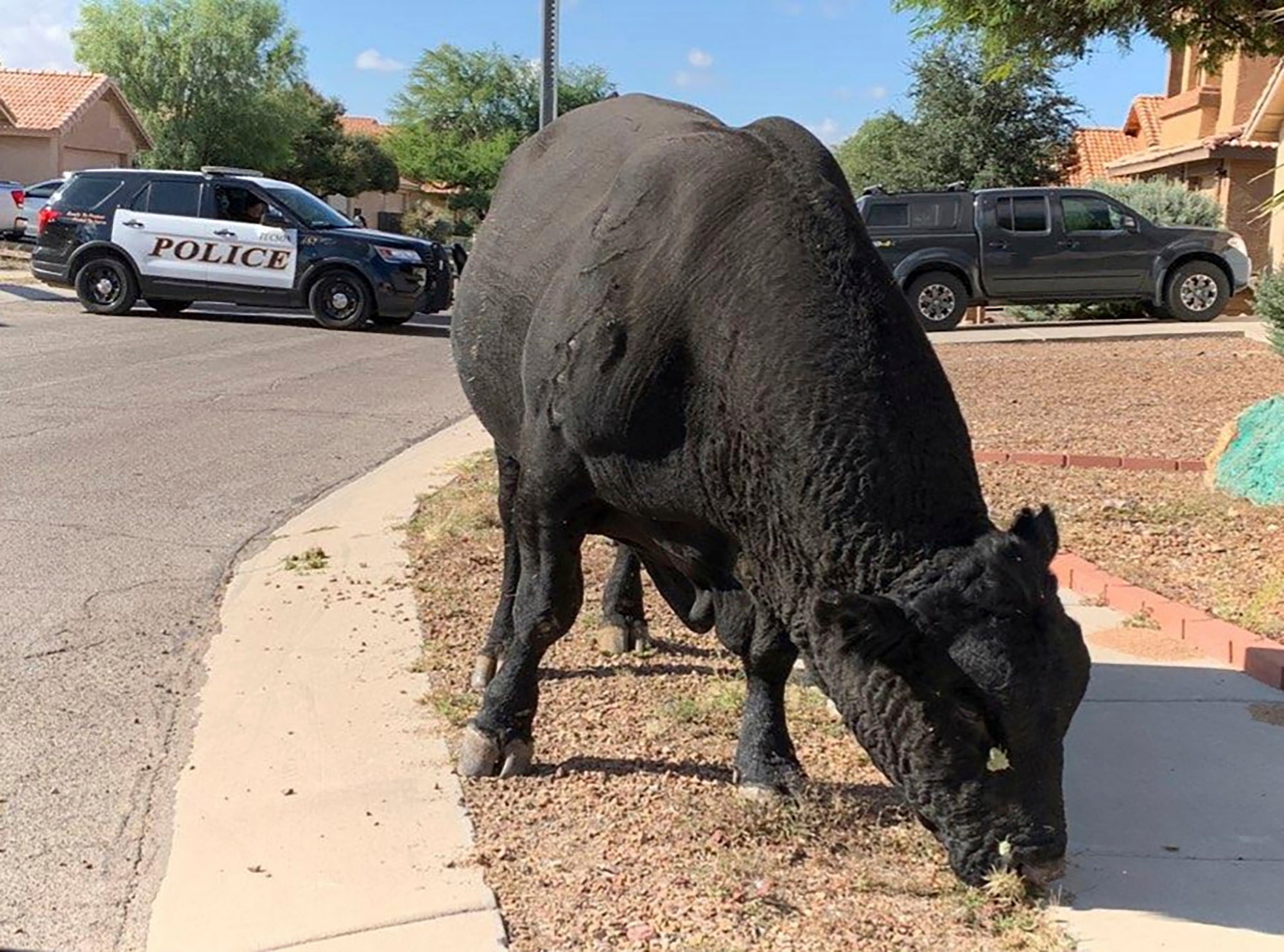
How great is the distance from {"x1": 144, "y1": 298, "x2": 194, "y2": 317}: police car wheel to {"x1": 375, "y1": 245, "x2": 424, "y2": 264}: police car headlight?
3.50 meters

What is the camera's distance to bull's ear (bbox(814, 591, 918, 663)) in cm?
295

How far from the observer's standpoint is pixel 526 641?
4.32 metres

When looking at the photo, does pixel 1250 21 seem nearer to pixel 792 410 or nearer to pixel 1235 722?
pixel 1235 722

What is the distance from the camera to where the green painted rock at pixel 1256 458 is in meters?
Result: 7.95

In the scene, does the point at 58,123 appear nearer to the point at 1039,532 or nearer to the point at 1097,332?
the point at 1097,332

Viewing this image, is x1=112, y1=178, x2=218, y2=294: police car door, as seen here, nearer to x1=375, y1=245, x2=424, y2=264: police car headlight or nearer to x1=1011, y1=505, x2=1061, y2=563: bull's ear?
x1=375, y1=245, x2=424, y2=264: police car headlight

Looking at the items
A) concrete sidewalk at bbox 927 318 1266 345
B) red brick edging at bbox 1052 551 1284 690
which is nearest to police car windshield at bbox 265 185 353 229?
concrete sidewalk at bbox 927 318 1266 345

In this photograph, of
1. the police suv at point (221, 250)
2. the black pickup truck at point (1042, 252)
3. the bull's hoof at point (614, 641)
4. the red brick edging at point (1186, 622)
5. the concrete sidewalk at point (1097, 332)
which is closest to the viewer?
the red brick edging at point (1186, 622)

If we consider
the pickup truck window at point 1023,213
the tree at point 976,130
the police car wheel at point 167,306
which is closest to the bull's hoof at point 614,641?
the pickup truck window at point 1023,213

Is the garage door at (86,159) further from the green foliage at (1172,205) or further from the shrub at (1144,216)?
the green foliage at (1172,205)

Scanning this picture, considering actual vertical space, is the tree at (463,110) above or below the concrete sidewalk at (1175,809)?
above

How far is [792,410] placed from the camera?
10.8 feet

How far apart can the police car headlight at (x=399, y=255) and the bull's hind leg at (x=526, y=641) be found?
53.8 feet

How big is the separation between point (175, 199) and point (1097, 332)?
13507mm
